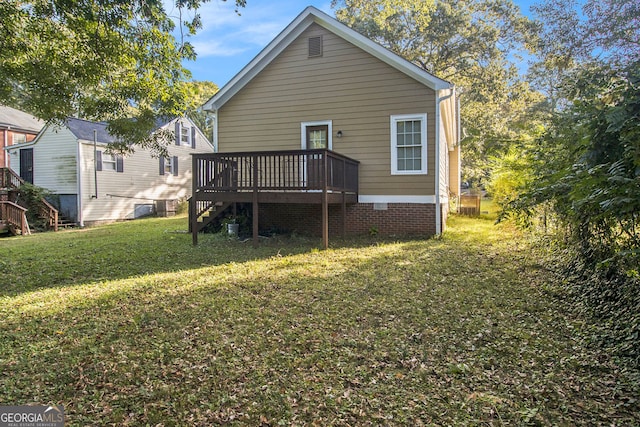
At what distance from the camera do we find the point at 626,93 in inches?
130

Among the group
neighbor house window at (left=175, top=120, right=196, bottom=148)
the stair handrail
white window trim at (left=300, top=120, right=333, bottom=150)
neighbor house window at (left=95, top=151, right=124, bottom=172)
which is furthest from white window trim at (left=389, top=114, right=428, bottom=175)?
neighbor house window at (left=175, top=120, right=196, bottom=148)

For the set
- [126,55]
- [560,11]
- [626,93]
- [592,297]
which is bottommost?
[592,297]

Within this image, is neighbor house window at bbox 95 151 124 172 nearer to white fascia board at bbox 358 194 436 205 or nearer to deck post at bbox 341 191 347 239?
deck post at bbox 341 191 347 239

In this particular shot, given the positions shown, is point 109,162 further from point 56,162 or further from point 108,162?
point 56,162

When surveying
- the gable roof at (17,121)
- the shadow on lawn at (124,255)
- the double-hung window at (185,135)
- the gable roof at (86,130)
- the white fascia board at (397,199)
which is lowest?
the shadow on lawn at (124,255)

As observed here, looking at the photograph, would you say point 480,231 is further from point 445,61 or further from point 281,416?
point 445,61

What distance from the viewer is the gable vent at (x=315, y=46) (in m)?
10.4

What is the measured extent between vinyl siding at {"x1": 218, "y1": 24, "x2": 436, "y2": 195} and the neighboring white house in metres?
6.48

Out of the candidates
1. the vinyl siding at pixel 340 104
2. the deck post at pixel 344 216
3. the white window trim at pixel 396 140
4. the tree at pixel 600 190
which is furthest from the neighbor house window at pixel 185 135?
the tree at pixel 600 190

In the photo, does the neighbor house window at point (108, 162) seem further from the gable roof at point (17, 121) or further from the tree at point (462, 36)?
the tree at point (462, 36)

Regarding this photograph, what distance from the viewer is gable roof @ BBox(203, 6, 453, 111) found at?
940cm

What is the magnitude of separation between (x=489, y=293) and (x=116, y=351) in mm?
4418

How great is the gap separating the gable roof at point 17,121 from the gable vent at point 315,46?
62.0ft

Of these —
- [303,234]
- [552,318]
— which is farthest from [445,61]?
[552,318]
